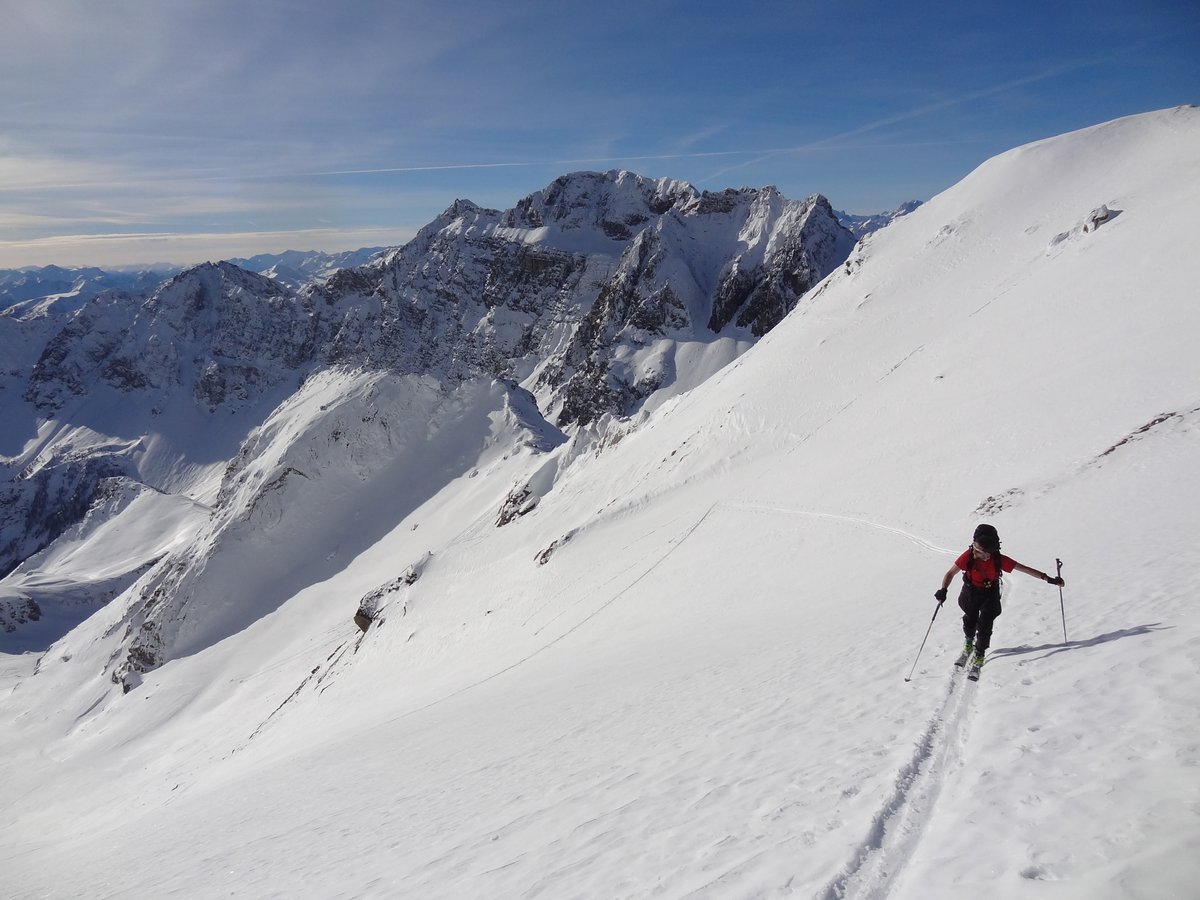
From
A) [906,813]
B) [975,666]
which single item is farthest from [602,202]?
[906,813]

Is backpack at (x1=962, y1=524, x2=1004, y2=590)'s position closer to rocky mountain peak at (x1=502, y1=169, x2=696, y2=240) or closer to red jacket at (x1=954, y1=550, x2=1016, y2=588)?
red jacket at (x1=954, y1=550, x2=1016, y2=588)

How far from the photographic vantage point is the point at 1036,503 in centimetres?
1672

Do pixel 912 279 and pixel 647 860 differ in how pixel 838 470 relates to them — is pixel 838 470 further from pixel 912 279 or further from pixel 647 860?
pixel 912 279

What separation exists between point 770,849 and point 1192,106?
2621 inches

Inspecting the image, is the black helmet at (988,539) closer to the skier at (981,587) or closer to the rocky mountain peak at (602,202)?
the skier at (981,587)

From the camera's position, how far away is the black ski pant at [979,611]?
846 centimetres

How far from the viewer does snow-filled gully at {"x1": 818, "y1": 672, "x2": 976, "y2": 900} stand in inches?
200

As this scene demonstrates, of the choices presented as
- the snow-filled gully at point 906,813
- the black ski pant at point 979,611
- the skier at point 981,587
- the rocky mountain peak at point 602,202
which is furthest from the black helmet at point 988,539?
the rocky mountain peak at point 602,202

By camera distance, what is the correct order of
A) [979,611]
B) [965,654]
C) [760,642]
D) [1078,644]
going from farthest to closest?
[760,642] < [965,654] < [979,611] < [1078,644]

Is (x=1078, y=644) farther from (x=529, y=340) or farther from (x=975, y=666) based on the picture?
(x=529, y=340)

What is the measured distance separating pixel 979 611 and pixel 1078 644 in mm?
1164

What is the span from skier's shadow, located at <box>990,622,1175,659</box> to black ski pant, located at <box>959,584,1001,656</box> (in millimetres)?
521

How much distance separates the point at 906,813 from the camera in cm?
582

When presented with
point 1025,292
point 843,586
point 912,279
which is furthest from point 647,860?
point 912,279
